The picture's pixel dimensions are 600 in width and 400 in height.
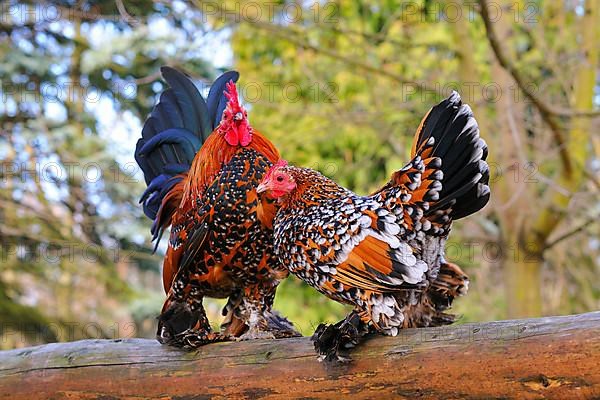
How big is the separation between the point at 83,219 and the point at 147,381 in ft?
14.2

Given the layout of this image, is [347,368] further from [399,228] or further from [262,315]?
[262,315]

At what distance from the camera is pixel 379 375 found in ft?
6.67

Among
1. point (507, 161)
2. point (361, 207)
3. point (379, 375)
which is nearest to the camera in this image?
point (379, 375)

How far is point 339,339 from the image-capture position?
2066 mm

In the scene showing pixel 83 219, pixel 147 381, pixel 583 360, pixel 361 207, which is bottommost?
pixel 83 219

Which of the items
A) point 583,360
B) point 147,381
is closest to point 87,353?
point 147,381

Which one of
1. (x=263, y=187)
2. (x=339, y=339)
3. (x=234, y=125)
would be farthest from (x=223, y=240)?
(x=339, y=339)

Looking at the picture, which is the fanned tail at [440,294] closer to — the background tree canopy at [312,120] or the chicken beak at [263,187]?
the chicken beak at [263,187]

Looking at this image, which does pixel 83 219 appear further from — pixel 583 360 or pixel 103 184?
pixel 583 360

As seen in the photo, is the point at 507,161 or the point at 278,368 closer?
the point at 278,368

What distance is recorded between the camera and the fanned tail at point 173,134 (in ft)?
9.45

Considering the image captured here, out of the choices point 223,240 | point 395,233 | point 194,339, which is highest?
point 395,233

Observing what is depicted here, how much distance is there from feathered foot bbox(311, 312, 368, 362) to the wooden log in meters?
0.03

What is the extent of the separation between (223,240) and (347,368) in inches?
Result: 24.4
